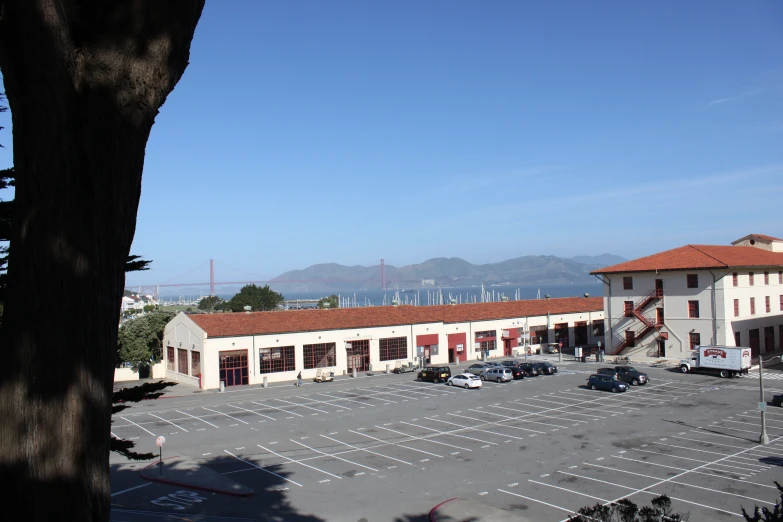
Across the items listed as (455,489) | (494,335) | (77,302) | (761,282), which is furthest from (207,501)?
(761,282)

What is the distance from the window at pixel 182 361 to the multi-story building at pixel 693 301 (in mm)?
40739

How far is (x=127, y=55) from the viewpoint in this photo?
456 cm

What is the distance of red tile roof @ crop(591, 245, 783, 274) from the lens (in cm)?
5612

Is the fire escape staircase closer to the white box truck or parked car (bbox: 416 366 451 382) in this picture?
the white box truck

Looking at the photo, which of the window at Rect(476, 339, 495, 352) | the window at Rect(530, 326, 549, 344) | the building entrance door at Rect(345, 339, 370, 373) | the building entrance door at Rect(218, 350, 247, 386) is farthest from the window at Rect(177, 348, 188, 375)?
the window at Rect(530, 326, 549, 344)

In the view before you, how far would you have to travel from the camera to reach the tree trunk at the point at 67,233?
394cm

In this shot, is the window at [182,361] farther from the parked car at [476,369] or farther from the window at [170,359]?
the parked car at [476,369]

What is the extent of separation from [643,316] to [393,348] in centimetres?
2460

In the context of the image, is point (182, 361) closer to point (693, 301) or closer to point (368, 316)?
point (368, 316)

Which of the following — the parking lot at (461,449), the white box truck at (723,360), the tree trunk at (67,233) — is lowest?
the parking lot at (461,449)

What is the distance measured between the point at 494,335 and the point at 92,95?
6412 centimetres

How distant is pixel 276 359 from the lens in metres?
53.2

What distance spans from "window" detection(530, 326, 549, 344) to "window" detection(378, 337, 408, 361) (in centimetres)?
1685

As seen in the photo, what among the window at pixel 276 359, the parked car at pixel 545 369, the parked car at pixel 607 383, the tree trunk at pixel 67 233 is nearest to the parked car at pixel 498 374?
the parked car at pixel 545 369
